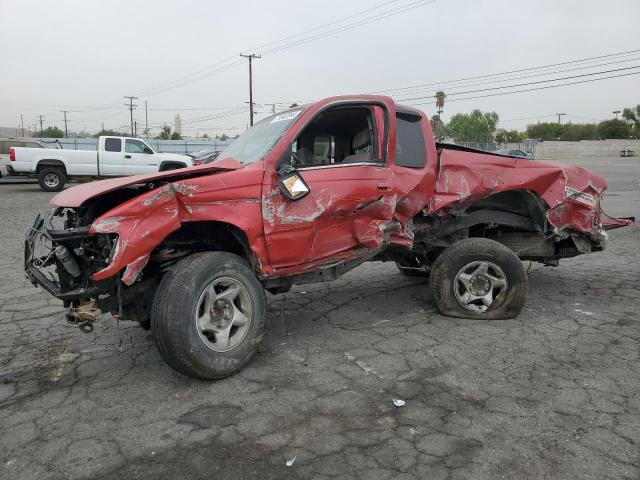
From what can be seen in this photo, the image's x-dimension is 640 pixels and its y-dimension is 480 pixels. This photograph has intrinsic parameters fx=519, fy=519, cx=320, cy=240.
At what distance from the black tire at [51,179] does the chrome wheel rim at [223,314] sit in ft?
54.4

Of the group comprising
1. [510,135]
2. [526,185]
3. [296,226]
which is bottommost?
[296,226]

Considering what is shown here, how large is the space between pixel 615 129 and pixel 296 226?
105m

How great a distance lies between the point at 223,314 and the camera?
12.5 feet

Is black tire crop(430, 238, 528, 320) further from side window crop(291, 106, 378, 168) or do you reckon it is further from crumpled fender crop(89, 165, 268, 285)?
crumpled fender crop(89, 165, 268, 285)

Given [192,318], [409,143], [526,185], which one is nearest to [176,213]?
[192,318]

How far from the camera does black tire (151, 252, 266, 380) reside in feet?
11.4

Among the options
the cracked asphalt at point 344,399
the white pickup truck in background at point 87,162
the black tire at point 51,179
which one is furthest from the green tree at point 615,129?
the cracked asphalt at point 344,399

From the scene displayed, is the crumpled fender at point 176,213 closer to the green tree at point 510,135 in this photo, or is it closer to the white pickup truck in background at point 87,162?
the white pickup truck in background at point 87,162

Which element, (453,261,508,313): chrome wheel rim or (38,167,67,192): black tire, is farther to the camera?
(38,167,67,192): black tire

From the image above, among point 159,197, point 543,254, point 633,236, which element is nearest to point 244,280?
point 159,197

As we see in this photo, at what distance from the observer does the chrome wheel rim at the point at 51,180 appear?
17892 mm

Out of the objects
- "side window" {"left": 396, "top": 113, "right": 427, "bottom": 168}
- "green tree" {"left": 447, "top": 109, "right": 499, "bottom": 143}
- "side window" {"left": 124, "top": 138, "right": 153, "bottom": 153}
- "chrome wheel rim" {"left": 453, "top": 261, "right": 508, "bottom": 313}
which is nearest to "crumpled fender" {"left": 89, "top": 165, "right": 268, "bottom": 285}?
"side window" {"left": 396, "top": 113, "right": 427, "bottom": 168}

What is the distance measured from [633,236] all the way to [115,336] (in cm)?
934

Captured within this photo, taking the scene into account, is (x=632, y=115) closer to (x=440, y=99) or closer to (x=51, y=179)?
(x=440, y=99)
